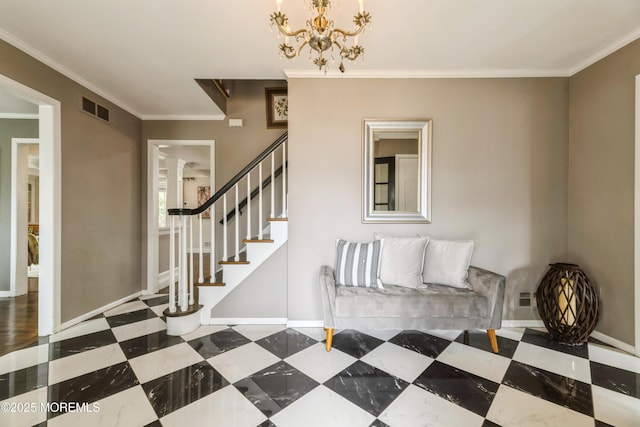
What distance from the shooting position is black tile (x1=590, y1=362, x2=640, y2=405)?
1544mm

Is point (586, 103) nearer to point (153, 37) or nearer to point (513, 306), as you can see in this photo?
point (513, 306)

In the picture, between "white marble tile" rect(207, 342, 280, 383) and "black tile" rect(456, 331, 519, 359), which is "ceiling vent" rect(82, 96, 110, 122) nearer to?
"white marble tile" rect(207, 342, 280, 383)

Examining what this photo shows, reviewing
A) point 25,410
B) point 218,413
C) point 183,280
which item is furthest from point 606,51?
point 25,410

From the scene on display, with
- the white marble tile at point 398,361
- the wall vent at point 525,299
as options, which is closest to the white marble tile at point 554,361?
the wall vent at point 525,299

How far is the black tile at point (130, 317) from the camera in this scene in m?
2.52

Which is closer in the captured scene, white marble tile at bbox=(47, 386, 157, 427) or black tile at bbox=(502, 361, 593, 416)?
white marble tile at bbox=(47, 386, 157, 427)

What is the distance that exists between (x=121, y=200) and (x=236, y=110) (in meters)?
1.85

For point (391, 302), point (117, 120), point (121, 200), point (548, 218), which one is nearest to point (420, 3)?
point (391, 302)

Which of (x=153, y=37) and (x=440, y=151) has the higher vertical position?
(x=153, y=37)

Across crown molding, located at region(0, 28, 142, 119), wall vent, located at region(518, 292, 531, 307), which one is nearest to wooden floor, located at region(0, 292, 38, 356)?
crown molding, located at region(0, 28, 142, 119)

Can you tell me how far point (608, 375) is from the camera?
5.50 ft

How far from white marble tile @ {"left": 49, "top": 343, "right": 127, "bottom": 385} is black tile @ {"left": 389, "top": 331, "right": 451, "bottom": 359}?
218cm

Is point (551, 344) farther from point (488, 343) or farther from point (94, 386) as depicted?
point (94, 386)

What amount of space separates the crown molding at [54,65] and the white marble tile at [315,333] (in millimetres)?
3252
